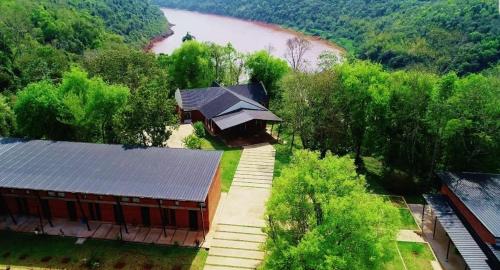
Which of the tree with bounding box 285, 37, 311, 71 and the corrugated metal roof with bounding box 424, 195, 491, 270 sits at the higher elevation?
the tree with bounding box 285, 37, 311, 71

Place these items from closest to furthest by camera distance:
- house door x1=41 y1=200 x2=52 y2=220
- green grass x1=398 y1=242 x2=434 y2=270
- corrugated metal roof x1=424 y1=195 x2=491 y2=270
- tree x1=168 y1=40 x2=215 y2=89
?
1. corrugated metal roof x1=424 y1=195 x2=491 y2=270
2. green grass x1=398 y1=242 x2=434 y2=270
3. house door x1=41 y1=200 x2=52 y2=220
4. tree x1=168 y1=40 x2=215 y2=89

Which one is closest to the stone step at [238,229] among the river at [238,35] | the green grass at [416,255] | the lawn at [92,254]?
the lawn at [92,254]

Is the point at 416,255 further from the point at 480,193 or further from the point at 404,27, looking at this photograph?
the point at 404,27

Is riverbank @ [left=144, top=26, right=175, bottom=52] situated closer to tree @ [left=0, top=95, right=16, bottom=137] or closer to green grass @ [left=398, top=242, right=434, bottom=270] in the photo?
tree @ [left=0, top=95, right=16, bottom=137]

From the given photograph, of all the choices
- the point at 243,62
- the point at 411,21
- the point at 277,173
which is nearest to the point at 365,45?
the point at 411,21

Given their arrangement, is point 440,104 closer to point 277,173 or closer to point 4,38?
point 277,173

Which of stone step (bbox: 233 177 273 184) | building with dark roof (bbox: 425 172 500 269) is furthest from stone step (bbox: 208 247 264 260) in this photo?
building with dark roof (bbox: 425 172 500 269)

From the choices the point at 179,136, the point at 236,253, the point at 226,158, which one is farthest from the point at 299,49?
the point at 236,253

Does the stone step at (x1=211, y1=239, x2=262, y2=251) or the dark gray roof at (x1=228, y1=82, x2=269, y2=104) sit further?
the dark gray roof at (x1=228, y1=82, x2=269, y2=104)
